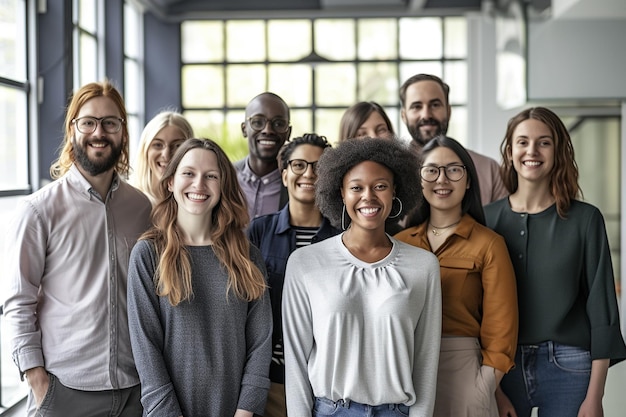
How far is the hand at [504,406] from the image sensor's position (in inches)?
115

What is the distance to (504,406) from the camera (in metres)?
2.93

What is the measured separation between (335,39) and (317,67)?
489 millimetres

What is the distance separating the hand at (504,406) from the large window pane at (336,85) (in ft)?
27.1

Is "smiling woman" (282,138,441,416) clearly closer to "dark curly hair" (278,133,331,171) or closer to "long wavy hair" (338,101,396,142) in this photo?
"dark curly hair" (278,133,331,171)

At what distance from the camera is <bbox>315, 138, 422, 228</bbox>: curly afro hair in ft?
8.64

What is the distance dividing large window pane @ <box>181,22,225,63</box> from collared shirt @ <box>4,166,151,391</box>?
845 centimetres

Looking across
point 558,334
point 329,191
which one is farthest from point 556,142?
point 329,191

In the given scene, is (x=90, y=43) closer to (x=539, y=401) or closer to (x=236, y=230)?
(x=236, y=230)

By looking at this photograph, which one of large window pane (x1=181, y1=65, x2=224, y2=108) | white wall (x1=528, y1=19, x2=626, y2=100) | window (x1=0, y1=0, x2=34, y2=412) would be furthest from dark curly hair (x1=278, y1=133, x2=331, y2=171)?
large window pane (x1=181, y1=65, x2=224, y2=108)

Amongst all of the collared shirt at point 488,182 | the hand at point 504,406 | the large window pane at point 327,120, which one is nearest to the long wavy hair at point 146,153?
the collared shirt at point 488,182

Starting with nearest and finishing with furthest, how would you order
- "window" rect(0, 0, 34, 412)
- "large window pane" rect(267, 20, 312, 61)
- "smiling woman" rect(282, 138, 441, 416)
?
"smiling woman" rect(282, 138, 441, 416) < "window" rect(0, 0, 34, 412) < "large window pane" rect(267, 20, 312, 61)

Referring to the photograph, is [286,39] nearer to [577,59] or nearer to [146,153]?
[577,59]

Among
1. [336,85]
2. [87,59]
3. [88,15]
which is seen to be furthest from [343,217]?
[336,85]

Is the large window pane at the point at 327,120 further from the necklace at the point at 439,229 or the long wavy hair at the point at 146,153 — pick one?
the necklace at the point at 439,229
